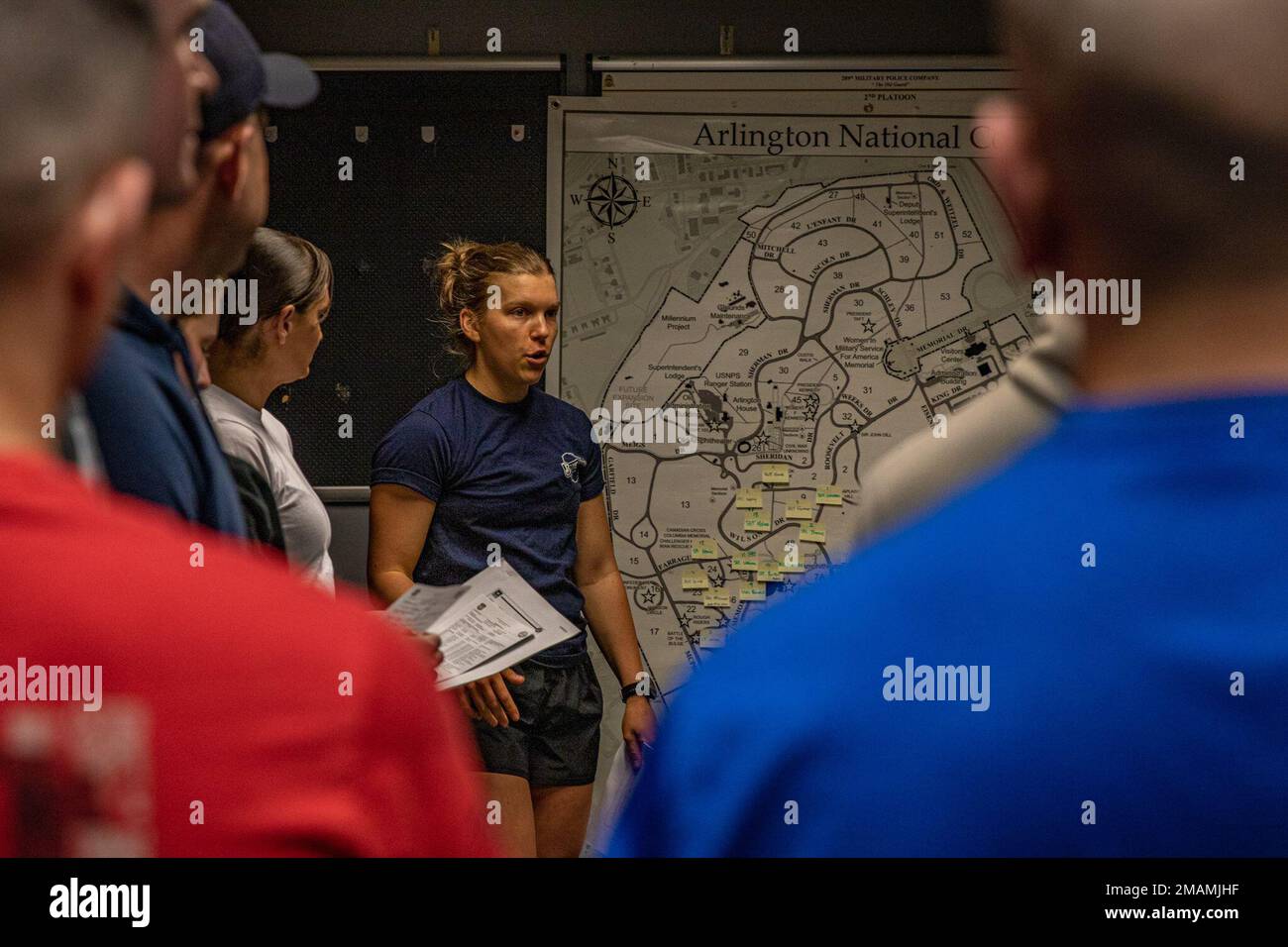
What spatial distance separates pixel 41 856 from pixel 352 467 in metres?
2.62

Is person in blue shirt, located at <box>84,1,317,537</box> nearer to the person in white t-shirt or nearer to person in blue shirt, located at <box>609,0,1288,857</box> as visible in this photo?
the person in white t-shirt

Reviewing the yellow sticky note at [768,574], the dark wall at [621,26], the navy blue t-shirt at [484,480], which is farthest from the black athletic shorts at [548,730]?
the dark wall at [621,26]

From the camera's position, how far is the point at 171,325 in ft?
2.77

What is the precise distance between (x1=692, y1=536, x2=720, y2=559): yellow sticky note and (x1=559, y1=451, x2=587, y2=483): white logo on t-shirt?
669 millimetres

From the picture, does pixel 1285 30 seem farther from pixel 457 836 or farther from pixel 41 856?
pixel 41 856

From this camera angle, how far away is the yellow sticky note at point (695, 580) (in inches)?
122

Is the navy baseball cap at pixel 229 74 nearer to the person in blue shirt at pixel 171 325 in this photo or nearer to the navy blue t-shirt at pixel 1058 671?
the person in blue shirt at pixel 171 325

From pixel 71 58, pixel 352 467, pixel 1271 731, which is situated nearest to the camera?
pixel 1271 731

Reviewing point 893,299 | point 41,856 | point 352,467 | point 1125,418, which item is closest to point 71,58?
point 41,856

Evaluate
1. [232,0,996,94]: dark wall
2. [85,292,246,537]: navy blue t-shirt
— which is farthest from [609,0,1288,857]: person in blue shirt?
[232,0,996,94]: dark wall

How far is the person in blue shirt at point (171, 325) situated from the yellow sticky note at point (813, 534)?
2.39 metres

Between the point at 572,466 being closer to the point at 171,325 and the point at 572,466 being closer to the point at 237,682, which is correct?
the point at 171,325

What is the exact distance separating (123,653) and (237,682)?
0.14 ft

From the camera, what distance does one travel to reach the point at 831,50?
3.07m
